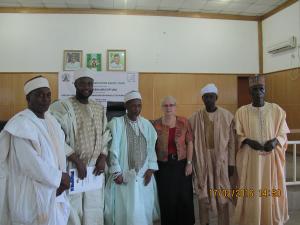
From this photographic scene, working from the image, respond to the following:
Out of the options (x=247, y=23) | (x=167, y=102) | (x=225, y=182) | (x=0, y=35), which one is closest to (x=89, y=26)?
(x=0, y=35)

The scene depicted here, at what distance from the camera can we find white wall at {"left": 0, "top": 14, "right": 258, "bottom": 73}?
7.93 meters

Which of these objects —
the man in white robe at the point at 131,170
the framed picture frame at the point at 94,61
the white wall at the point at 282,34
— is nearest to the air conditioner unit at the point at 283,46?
the white wall at the point at 282,34

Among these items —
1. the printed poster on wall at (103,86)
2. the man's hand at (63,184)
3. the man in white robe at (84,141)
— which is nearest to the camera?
the man's hand at (63,184)

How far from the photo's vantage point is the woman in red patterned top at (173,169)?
10.2 ft

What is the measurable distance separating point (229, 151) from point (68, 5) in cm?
623

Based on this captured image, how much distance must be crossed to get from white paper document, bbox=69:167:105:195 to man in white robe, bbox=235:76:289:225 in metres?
1.57

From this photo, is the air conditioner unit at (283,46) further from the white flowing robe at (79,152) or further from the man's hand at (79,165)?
the man's hand at (79,165)

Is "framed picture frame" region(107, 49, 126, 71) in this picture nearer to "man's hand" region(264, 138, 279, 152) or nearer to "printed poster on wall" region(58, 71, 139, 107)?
"printed poster on wall" region(58, 71, 139, 107)

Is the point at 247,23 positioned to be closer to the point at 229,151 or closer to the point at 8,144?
the point at 229,151

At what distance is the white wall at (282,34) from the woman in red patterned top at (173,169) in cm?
548

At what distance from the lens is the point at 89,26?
316 inches

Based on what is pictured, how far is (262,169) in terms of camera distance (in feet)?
10.8
